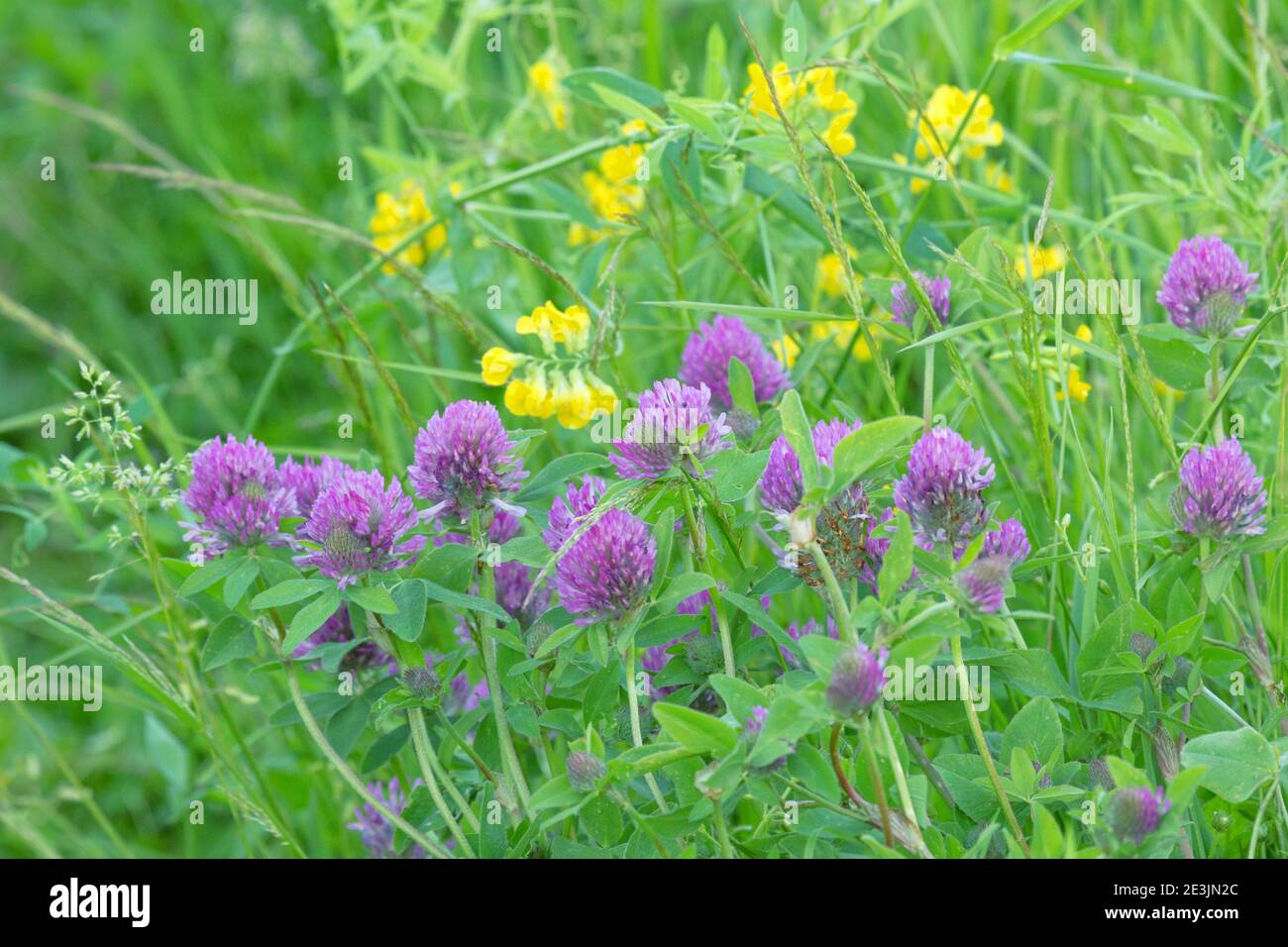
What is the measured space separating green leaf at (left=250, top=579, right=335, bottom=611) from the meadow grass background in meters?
0.21

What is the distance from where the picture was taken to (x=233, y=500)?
3.85 feet

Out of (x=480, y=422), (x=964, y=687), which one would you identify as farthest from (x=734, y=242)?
(x=964, y=687)

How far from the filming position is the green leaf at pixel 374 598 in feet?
3.52

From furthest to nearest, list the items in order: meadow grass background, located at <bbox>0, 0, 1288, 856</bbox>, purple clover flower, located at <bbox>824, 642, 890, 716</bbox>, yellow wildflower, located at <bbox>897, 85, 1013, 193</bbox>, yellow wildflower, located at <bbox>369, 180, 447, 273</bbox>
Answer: yellow wildflower, located at <bbox>369, 180, 447, 273</bbox>, yellow wildflower, located at <bbox>897, 85, 1013, 193</bbox>, meadow grass background, located at <bbox>0, 0, 1288, 856</bbox>, purple clover flower, located at <bbox>824, 642, 890, 716</bbox>

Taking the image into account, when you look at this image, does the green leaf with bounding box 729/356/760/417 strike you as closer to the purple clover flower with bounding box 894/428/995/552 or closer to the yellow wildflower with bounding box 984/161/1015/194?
the purple clover flower with bounding box 894/428/995/552

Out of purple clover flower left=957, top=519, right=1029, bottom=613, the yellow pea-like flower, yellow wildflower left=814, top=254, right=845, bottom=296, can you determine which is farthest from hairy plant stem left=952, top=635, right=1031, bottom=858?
the yellow pea-like flower

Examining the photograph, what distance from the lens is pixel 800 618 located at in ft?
5.16

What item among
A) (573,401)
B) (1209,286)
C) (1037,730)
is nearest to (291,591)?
(573,401)

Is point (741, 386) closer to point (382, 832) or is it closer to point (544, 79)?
point (382, 832)

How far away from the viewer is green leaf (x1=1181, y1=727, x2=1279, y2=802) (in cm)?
101

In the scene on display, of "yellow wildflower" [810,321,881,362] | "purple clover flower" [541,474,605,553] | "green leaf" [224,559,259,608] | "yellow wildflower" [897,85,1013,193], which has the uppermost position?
"yellow wildflower" [897,85,1013,193]

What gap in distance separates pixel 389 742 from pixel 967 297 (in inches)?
25.3

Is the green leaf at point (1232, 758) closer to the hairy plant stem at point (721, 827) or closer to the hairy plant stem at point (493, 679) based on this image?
the hairy plant stem at point (721, 827)

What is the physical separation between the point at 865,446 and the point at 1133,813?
29 centimetres
